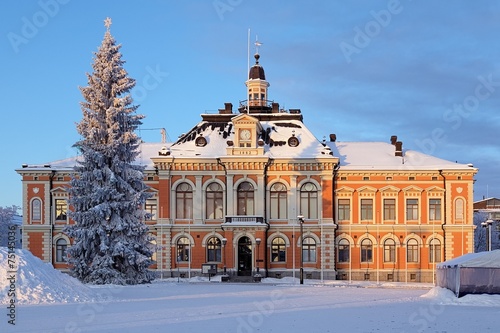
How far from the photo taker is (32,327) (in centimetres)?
2039

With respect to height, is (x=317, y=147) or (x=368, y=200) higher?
(x=317, y=147)

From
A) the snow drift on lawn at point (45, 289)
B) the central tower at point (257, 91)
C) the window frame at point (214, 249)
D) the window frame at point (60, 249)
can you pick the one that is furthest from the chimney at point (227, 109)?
the snow drift on lawn at point (45, 289)

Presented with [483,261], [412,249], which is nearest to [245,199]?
[412,249]

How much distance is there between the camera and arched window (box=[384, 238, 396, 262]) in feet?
189

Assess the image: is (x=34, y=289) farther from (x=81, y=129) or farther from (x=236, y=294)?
(x=81, y=129)

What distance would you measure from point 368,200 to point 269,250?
29.3ft

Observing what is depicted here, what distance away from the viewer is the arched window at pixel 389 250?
2272 inches

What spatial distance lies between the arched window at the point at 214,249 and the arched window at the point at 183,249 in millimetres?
1658

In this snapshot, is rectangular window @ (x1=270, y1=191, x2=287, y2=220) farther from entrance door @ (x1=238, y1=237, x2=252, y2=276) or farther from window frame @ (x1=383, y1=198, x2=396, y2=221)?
window frame @ (x1=383, y1=198, x2=396, y2=221)

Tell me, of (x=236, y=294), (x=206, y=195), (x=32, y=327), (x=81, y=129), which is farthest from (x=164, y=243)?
(x=32, y=327)

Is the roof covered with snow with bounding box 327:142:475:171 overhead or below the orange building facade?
overhead

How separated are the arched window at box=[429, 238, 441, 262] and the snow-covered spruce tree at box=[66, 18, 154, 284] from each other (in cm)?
2601

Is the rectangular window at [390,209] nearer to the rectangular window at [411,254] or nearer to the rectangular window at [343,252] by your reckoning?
the rectangular window at [411,254]

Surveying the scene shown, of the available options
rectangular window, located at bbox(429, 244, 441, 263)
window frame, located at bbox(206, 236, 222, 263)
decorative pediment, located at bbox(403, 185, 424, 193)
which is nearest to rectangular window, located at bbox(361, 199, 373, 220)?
decorative pediment, located at bbox(403, 185, 424, 193)
